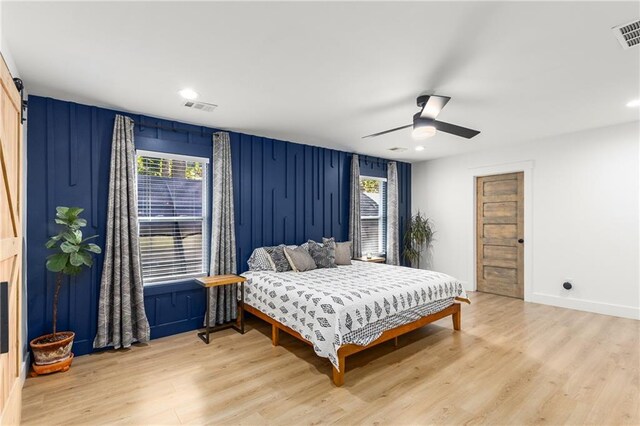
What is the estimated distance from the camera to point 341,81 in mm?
2834

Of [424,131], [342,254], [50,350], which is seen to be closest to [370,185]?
[342,254]

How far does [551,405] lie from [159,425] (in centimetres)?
280

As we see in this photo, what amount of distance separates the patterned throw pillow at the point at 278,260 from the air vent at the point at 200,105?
6.28ft

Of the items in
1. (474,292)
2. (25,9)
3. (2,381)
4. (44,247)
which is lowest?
(474,292)

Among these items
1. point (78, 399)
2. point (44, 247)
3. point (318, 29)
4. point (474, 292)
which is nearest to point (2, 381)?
point (78, 399)

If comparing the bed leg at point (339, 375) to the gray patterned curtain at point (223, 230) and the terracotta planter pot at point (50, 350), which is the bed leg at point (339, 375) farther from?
the terracotta planter pot at point (50, 350)

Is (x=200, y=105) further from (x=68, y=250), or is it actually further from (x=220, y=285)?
(x=220, y=285)

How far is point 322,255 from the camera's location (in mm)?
4582

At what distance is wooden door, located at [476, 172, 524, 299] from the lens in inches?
210

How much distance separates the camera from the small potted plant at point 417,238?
647 cm

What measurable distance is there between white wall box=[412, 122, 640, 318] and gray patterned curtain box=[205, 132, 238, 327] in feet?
14.5

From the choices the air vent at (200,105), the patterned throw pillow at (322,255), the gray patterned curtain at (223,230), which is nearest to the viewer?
the air vent at (200,105)

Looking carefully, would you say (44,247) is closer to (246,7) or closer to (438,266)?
(246,7)

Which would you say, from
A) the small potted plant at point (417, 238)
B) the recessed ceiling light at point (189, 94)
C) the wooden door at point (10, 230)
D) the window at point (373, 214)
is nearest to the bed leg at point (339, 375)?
the wooden door at point (10, 230)
